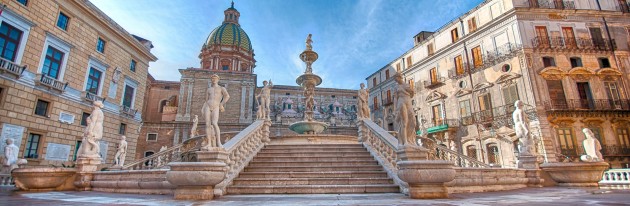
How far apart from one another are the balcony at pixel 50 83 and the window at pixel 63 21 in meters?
3.42

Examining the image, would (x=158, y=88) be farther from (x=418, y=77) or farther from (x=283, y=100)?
(x=418, y=77)

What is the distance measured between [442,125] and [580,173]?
16.9 meters

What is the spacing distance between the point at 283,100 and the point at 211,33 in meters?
17.5

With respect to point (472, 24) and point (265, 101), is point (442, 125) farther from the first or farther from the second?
point (265, 101)

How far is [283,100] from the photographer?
42969mm

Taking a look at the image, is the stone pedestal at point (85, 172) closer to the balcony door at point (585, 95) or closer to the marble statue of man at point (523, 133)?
the marble statue of man at point (523, 133)

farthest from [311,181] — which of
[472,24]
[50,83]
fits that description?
[472,24]

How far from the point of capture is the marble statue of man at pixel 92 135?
27.8 feet

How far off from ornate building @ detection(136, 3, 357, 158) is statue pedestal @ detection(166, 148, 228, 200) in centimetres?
2702

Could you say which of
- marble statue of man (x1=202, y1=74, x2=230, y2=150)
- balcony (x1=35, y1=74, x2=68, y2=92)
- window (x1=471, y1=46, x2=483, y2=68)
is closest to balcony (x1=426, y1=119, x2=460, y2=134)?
window (x1=471, y1=46, x2=483, y2=68)

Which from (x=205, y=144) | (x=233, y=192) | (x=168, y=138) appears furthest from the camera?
(x=168, y=138)

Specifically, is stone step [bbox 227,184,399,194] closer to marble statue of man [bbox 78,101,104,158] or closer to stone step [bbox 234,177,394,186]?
stone step [bbox 234,177,394,186]

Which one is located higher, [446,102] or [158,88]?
[158,88]

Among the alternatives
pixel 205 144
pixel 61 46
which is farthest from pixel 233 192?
pixel 61 46
